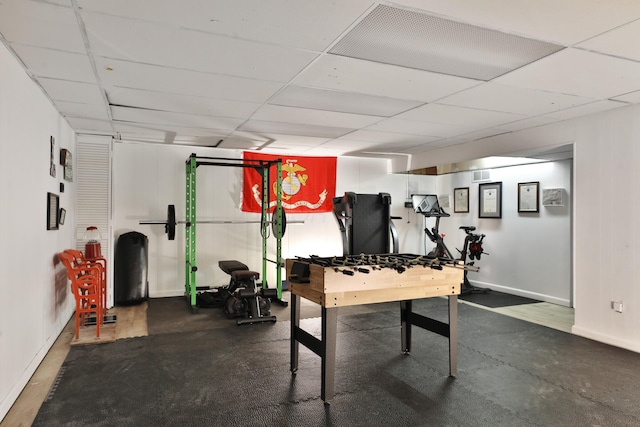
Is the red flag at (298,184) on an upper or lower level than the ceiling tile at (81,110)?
lower

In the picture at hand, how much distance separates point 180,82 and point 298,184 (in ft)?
12.8

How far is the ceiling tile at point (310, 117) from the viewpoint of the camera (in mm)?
4383

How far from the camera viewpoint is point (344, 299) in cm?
303

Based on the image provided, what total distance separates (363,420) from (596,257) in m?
3.26

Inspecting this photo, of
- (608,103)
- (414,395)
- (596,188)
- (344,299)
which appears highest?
(608,103)

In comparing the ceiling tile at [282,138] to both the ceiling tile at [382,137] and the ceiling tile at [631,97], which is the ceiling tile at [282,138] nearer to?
the ceiling tile at [382,137]

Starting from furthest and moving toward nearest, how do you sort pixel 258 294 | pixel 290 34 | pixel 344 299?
pixel 258 294
pixel 344 299
pixel 290 34

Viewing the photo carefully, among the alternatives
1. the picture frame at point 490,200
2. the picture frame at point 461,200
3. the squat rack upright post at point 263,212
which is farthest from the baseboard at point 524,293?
the squat rack upright post at point 263,212

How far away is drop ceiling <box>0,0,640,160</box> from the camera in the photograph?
226 cm

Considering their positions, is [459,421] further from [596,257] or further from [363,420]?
[596,257]

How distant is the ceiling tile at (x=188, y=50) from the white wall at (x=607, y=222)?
10.9 ft

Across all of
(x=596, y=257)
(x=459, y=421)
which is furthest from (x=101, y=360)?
(x=596, y=257)

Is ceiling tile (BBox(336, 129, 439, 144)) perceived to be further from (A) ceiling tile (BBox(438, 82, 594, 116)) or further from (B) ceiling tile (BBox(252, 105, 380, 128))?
(A) ceiling tile (BBox(438, 82, 594, 116))

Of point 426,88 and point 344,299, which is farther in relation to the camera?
point 426,88
